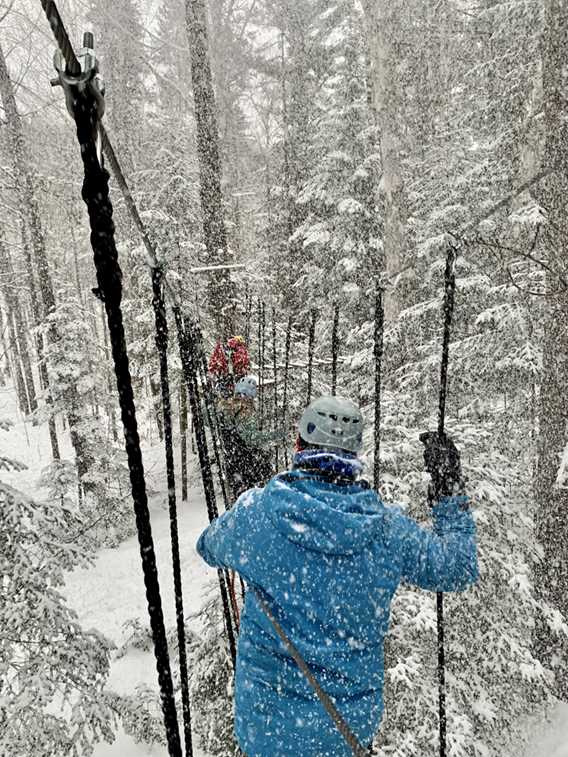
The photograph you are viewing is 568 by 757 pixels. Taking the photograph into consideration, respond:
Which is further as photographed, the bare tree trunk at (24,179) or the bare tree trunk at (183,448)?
the bare tree trunk at (183,448)

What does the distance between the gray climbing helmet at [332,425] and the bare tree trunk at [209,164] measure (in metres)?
7.09

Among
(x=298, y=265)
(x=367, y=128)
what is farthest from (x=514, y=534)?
(x=298, y=265)

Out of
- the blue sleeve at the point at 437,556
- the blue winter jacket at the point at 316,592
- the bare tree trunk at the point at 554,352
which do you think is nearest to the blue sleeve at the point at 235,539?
the blue winter jacket at the point at 316,592

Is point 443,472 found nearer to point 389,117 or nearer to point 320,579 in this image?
point 320,579

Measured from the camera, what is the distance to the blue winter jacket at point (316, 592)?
1.79 meters

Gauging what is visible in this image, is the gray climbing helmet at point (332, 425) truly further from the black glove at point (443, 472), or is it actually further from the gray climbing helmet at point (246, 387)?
the gray climbing helmet at point (246, 387)

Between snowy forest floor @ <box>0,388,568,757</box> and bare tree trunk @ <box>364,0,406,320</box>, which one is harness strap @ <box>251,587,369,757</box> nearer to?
snowy forest floor @ <box>0,388,568,757</box>

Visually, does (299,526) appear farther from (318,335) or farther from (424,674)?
(318,335)

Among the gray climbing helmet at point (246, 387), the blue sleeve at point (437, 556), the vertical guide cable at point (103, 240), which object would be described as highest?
the vertical guide cable at point (103, 240)

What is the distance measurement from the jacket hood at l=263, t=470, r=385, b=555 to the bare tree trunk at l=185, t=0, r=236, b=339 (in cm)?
734

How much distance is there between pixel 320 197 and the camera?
16156mm

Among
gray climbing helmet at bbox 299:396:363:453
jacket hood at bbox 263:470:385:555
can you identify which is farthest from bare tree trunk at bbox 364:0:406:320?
jacket hood at bbox 263:470:385:555

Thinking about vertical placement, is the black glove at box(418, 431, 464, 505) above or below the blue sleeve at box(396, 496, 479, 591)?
above

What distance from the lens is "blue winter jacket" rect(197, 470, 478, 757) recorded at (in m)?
1.79
